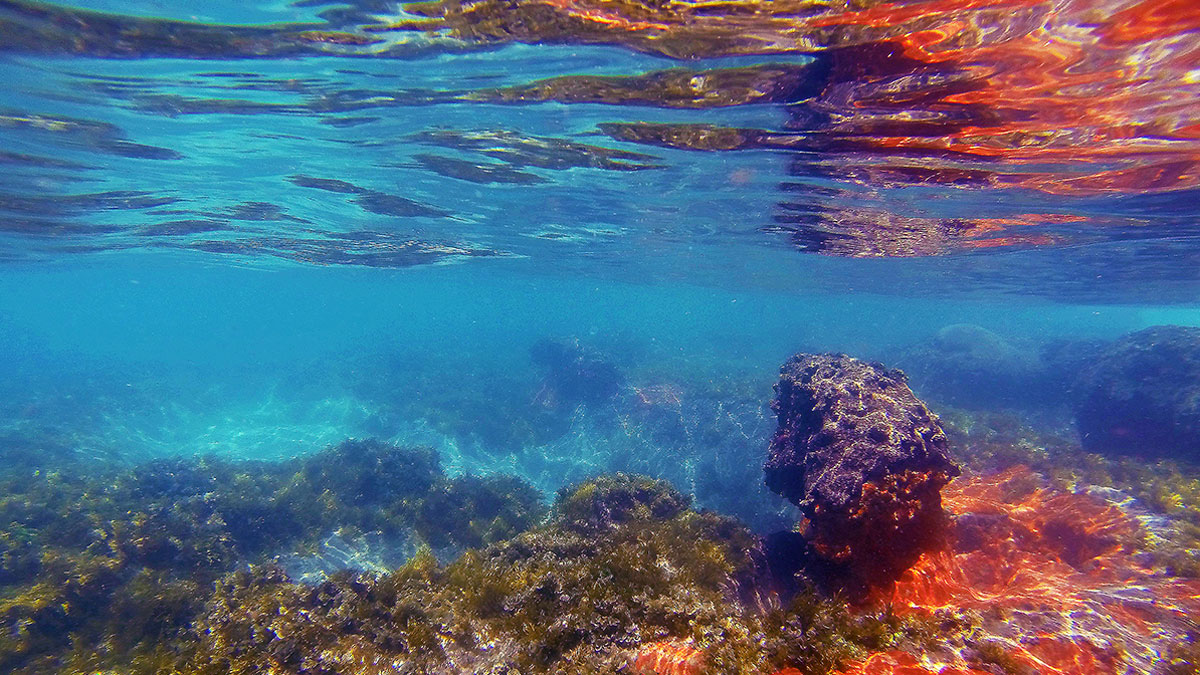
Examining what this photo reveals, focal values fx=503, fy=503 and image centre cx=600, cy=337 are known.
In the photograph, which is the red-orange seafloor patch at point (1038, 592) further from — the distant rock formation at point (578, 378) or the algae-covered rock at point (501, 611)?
the distant rock formation at point (578, 378)

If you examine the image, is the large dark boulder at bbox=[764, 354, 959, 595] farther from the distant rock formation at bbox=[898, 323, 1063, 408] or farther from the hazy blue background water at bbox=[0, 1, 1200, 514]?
the distant rock formation at bbox=[898, 323, 1063, 408]

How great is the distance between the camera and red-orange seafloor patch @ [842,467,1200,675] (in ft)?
16.1

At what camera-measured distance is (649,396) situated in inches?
973

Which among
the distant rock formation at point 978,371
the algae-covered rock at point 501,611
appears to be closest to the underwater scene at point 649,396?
the algae-covered rock at point 501,611

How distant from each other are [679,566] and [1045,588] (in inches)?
203

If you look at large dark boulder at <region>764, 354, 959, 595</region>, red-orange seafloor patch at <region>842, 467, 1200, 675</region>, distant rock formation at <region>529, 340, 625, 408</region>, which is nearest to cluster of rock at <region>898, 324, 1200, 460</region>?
red-orange seafloor patch at <region>842, 467, 1200, 675</region>

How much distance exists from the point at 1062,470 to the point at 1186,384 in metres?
8.75

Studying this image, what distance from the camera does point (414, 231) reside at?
23094mm

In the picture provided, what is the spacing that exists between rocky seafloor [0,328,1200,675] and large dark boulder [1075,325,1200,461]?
0.17 meters

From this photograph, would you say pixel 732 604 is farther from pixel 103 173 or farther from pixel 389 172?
pixel 103 173

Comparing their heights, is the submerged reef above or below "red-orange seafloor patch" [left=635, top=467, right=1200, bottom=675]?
below

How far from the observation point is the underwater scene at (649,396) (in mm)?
5816

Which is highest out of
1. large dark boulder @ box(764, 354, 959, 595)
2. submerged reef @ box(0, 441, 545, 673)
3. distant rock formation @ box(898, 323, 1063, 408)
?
large dark boulder @ box(764, 354, 959, 595)

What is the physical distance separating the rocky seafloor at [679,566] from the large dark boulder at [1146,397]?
0.57ft
